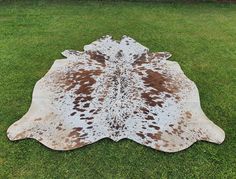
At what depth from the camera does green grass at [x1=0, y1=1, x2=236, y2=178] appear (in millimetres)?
2758

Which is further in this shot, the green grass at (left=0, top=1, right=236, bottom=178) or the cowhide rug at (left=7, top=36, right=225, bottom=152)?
the cowhide rug at (left=7, top=36, right=225, bottom=152)

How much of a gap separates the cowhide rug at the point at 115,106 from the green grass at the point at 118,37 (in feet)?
0.34

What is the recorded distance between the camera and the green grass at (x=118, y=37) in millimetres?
2758

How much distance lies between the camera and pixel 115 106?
11.0ft

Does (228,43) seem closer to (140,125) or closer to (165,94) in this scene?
(165,94)

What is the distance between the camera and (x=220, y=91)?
149 inches

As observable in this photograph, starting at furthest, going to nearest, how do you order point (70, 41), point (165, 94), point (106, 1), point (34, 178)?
point (106, 1), point (70, 41), point (165, 94), point (34, 178)

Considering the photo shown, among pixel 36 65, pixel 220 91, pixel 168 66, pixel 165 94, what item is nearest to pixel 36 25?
pixel 36 65

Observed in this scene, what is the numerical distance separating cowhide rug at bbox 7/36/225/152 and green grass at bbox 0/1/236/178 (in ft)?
0.34

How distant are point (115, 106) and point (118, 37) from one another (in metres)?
1.88

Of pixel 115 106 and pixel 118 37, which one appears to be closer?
pixel 115 106

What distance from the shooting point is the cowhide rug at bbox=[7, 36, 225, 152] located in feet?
10.0

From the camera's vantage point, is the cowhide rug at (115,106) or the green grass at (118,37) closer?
the green grass at (118,37)

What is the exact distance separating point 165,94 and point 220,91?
24.9 inches
